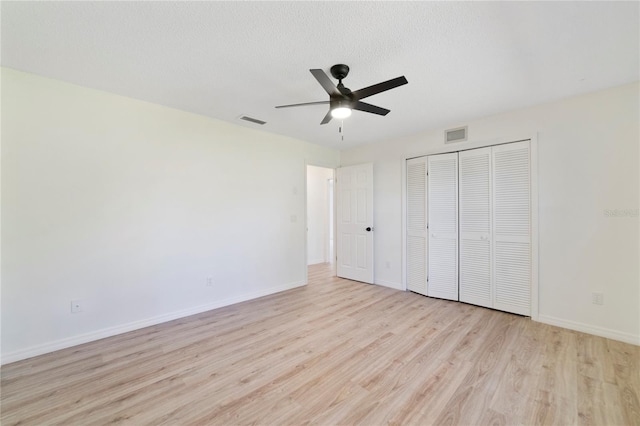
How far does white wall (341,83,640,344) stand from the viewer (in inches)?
102

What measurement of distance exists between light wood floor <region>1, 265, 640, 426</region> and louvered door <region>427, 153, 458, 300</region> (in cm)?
77

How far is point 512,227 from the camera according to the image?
3.30 meters

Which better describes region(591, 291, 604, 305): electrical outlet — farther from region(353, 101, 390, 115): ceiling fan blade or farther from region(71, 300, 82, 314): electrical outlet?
region(71, 300, 82, 314): electrical outlet

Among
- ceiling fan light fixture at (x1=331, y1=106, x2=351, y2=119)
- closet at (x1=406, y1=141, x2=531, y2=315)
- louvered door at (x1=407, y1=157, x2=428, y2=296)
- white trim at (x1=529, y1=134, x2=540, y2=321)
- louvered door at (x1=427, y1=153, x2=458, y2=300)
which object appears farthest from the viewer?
louvered door at (x1=407, y1=157, x2=428, y2=296)

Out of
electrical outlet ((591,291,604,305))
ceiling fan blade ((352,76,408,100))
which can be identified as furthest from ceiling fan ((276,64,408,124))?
electrical outlet ((591,291,604,305))

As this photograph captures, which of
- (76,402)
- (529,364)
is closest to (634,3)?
(529,364)

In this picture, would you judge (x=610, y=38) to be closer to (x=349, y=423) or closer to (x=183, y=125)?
(x=349, y=423)

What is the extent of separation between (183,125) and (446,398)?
3.88m

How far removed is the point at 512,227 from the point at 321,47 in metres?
3.12

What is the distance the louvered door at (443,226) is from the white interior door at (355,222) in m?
1.07

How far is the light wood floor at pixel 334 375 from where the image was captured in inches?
67.4

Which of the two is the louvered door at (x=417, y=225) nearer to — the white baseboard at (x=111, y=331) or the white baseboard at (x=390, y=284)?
the white baseboard at (x=390, y=284)

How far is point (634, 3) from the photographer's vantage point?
160cm

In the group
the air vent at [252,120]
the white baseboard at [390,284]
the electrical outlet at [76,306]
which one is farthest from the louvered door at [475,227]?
the electrical outlet at [76,306]
